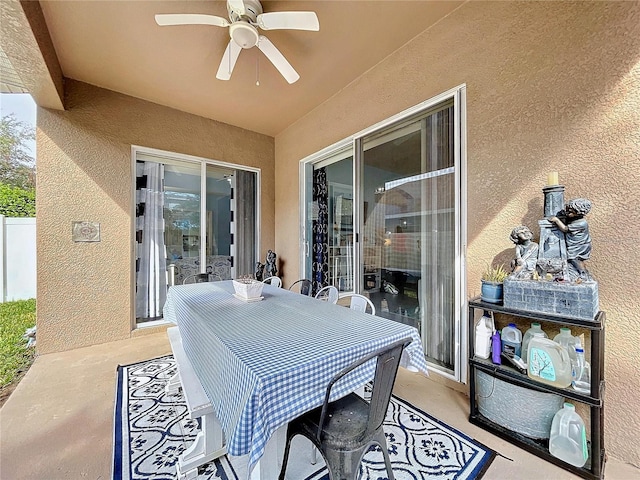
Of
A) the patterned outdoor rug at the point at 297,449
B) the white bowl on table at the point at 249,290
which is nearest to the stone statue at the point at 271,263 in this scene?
the white bowl on table at the point at 249,290

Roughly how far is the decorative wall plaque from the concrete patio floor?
1.31m

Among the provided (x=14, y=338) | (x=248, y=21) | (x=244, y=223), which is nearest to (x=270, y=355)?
(x=248, y=21)

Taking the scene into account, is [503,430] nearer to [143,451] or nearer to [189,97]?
[143,451]

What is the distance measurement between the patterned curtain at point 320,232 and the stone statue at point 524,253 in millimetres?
2412

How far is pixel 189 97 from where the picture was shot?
338cm

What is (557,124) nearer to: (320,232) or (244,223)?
(320,232)

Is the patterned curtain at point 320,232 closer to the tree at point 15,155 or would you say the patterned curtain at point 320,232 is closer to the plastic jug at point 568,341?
the plastic jug at point 568,341

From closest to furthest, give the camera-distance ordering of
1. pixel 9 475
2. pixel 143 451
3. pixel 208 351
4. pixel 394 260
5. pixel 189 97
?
pixel 208 351
pixel 9 475
pixel 143 451
pixel 394 260
pixel 189 97

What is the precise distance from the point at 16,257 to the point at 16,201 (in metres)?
1.23

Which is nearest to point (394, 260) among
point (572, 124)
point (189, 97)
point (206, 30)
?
point (572, 124)

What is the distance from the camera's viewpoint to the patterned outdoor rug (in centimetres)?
137

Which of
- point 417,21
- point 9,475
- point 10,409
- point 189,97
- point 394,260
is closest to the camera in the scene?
point 9,475

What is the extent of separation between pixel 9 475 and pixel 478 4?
4278 millimetres

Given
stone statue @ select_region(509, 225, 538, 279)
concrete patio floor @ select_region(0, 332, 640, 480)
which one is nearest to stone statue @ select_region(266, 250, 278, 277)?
concrete patio floor @ select_region(0, 332, 640, 480)
